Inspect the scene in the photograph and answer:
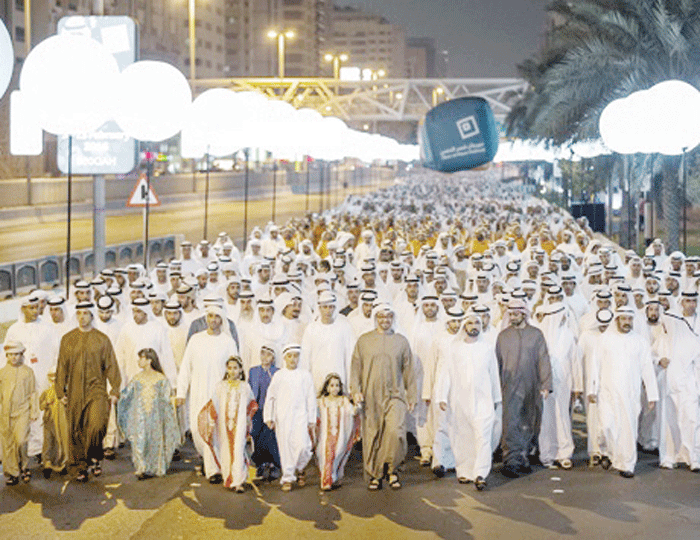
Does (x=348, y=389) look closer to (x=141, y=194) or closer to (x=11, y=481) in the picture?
(x=11, y=481)

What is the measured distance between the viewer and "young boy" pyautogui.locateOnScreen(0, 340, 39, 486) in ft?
30.6

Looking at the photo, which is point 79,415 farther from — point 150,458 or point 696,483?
point 696,483

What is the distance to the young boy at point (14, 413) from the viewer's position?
932cm

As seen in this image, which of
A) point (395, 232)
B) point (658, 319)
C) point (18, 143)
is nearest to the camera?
point (658, 319)

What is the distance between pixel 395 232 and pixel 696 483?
14721mm

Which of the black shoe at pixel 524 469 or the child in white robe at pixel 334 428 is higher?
the child in white robe at pixel 334 428

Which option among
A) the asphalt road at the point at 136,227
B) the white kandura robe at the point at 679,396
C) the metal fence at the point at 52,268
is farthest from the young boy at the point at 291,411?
the asphalt road at the point at 136,227

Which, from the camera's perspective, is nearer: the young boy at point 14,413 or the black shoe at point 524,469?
the young boy at point 14,413

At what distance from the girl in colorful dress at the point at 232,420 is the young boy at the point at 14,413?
4.57ft

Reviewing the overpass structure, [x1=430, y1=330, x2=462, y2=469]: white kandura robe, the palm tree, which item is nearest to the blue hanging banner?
[x1=430, y1=330, x2=462, y2=469]: white kandura robe

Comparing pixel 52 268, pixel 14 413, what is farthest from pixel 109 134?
pixel 14 413

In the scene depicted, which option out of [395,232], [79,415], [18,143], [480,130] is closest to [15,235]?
[395,232]

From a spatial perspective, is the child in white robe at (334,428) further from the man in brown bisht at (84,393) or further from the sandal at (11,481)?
the sandal at (11,481)

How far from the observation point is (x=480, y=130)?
14.0 metres
